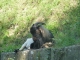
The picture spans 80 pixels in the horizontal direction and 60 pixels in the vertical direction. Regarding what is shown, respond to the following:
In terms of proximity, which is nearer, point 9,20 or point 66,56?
point 66,56

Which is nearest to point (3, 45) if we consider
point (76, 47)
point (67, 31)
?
point (67, 31)

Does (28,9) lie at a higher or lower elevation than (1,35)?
higher

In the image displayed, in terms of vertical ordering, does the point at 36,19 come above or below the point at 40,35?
above

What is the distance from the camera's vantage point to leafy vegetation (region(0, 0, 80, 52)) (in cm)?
984

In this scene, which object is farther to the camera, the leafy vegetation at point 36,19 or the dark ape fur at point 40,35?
the leafy vegetation at point 36,19

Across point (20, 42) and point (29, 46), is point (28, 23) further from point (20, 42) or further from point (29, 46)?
point (29, 46)

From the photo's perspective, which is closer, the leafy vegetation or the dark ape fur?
the dark ape fur

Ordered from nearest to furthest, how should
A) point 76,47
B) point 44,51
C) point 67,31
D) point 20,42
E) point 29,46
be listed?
point 76,47 < point 44,51 < point 29,46 < point 67,31 < point 20,42

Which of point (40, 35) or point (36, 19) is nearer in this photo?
point (40, 35)

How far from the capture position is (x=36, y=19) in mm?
11148

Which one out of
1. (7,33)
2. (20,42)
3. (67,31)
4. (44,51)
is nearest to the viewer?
(44,51)

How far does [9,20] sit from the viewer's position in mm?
12039

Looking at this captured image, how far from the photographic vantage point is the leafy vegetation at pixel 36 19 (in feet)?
32.3

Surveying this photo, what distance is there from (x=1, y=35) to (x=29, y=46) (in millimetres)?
2835
